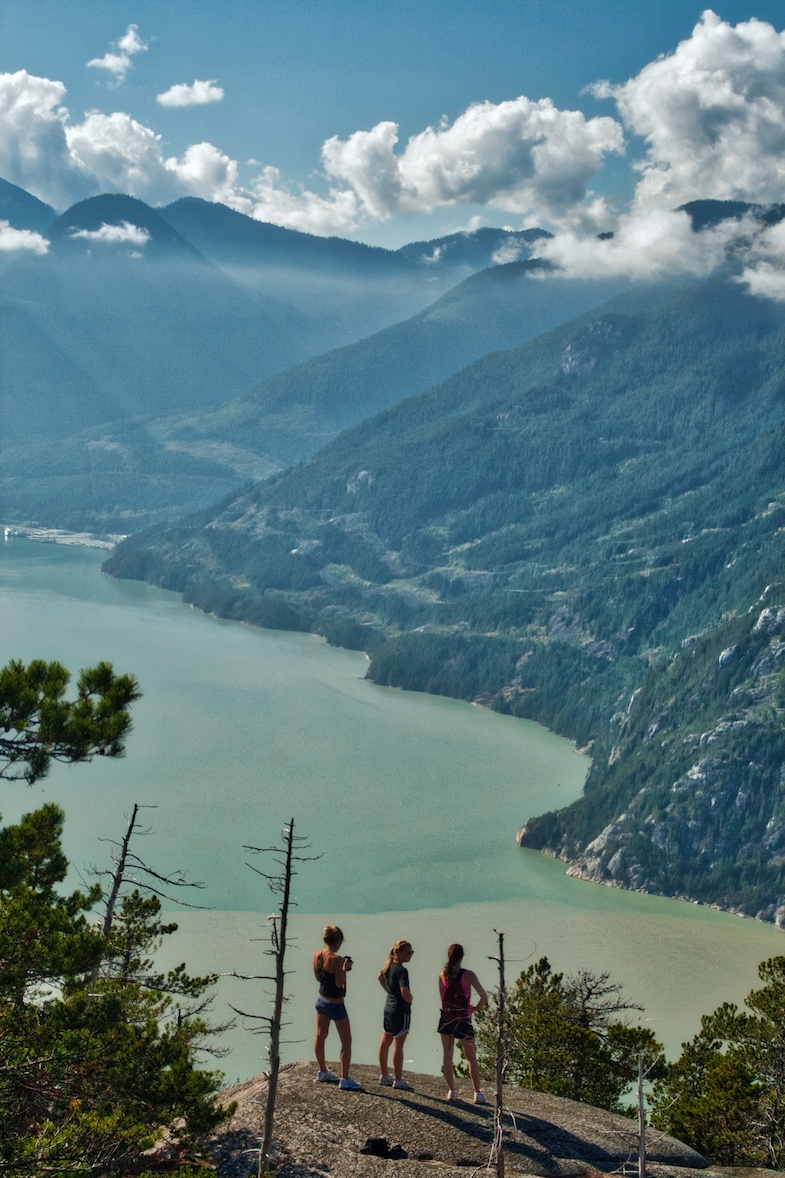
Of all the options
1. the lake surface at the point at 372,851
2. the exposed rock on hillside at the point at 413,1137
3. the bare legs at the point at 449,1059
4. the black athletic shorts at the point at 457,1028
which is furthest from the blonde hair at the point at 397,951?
the lake surface at the point at 372,851

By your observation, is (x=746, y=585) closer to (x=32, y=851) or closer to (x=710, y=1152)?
(x=710, y=1152)

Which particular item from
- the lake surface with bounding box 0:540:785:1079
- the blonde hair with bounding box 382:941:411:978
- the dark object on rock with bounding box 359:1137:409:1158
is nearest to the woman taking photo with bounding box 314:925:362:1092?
the blonde hair with bounding box 382:941:411:978

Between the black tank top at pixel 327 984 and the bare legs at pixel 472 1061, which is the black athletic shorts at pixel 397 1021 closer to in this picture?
the black tank top at pixel 327 984

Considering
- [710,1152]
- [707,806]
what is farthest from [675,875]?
[710,1152]

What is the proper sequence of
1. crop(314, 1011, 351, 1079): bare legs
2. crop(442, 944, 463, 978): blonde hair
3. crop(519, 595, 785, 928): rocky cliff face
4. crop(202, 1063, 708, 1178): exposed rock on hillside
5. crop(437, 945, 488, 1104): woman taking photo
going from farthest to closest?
crop(519, 595, 785, 928): rocky cliff face → crop(437, 945, 488, 1104): woman taking photo → crop(314, 1011, 351, 1079): bare legs → crop(442, 944, 463, 978): blonde hair → crop(202, 1063, 708, 1178): exposed rock on hillside

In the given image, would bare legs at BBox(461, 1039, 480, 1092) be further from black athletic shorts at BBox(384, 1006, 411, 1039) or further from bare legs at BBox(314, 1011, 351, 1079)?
bare legs at BBox(314, 1011, 351, 1079)

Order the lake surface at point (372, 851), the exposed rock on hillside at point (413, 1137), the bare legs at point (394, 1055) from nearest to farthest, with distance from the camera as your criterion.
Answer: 1. the exposed rock on hillside at point (413, 1137)
2. the bare legs at point (394, 1055)
3. the lake surface at point (372, 851)
